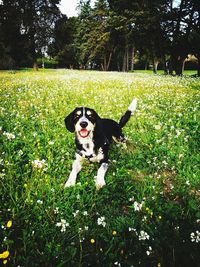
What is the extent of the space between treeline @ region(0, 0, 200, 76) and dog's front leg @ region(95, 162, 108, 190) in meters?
32.4

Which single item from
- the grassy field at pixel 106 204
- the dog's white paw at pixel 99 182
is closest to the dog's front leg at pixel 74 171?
the grassy field at pixel 106 204

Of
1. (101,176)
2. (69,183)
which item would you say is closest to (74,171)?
(69,183)

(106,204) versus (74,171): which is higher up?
(74,171)

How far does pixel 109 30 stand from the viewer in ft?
156

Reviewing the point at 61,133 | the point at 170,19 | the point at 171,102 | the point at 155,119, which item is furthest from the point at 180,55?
the point at 61,133

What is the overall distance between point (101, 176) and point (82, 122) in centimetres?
114

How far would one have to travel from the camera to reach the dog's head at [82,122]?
4.86 meters

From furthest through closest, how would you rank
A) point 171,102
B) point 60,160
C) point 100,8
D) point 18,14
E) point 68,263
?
point 100,8 < point 18,14 < point 171,102 < point 60,160 < point 68,263

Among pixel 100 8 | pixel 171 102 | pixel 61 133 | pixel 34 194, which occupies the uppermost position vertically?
pixel 100 8

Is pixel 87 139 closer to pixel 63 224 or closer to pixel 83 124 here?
pixel 83 124

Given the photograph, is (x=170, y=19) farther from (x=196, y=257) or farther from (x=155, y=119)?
(x=196, y=257)

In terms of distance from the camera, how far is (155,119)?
323 inches

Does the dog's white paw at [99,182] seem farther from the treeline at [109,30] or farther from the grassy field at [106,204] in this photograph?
the treeline at [109,30]

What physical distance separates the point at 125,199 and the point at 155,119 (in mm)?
4487
